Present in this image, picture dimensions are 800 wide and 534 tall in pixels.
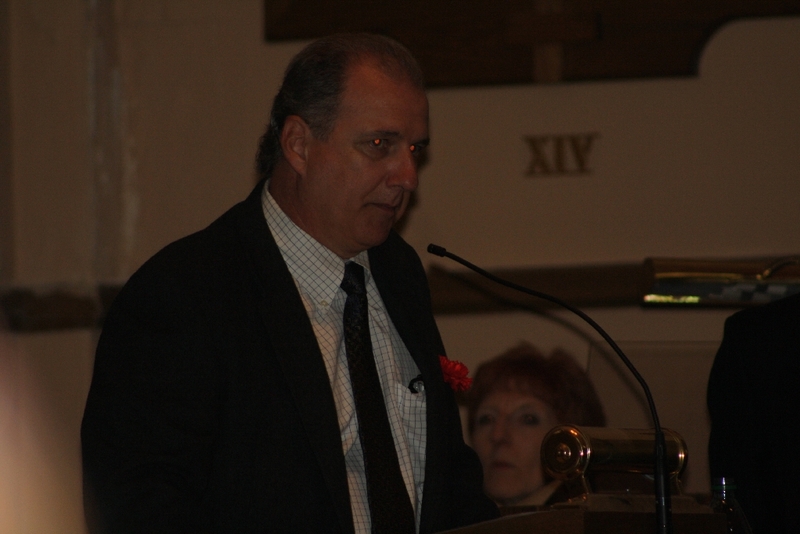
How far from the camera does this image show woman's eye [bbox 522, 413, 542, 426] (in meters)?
3.36

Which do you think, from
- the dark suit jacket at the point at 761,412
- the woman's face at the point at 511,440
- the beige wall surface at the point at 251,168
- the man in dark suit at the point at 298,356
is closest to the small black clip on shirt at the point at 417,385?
the man in dark suit at the point at 298,356

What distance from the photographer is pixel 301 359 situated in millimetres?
1776

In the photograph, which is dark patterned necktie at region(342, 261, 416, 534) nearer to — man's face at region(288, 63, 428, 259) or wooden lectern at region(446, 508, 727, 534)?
man's face at region(288, 63, 428, 259)

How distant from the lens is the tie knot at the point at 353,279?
6.56ft

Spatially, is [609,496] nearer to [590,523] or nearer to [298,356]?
[590,523]

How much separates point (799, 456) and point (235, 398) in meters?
1.22

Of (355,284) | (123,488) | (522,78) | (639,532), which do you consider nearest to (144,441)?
(123,488)

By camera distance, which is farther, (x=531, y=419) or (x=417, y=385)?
(x=531, y=419)

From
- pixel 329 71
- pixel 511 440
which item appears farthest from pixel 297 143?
pixel 511 440

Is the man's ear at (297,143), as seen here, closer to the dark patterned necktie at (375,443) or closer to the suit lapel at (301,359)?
the suit lapel at (301,359)

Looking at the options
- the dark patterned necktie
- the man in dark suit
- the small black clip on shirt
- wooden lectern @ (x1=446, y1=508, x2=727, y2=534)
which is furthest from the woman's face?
wooden lectern @ (x1=446, y1=508, x2=727, y2=534)

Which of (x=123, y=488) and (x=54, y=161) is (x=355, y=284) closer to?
(x=123, y=488)

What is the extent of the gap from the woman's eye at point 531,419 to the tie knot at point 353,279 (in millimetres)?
1459

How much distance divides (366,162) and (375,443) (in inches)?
19.5
